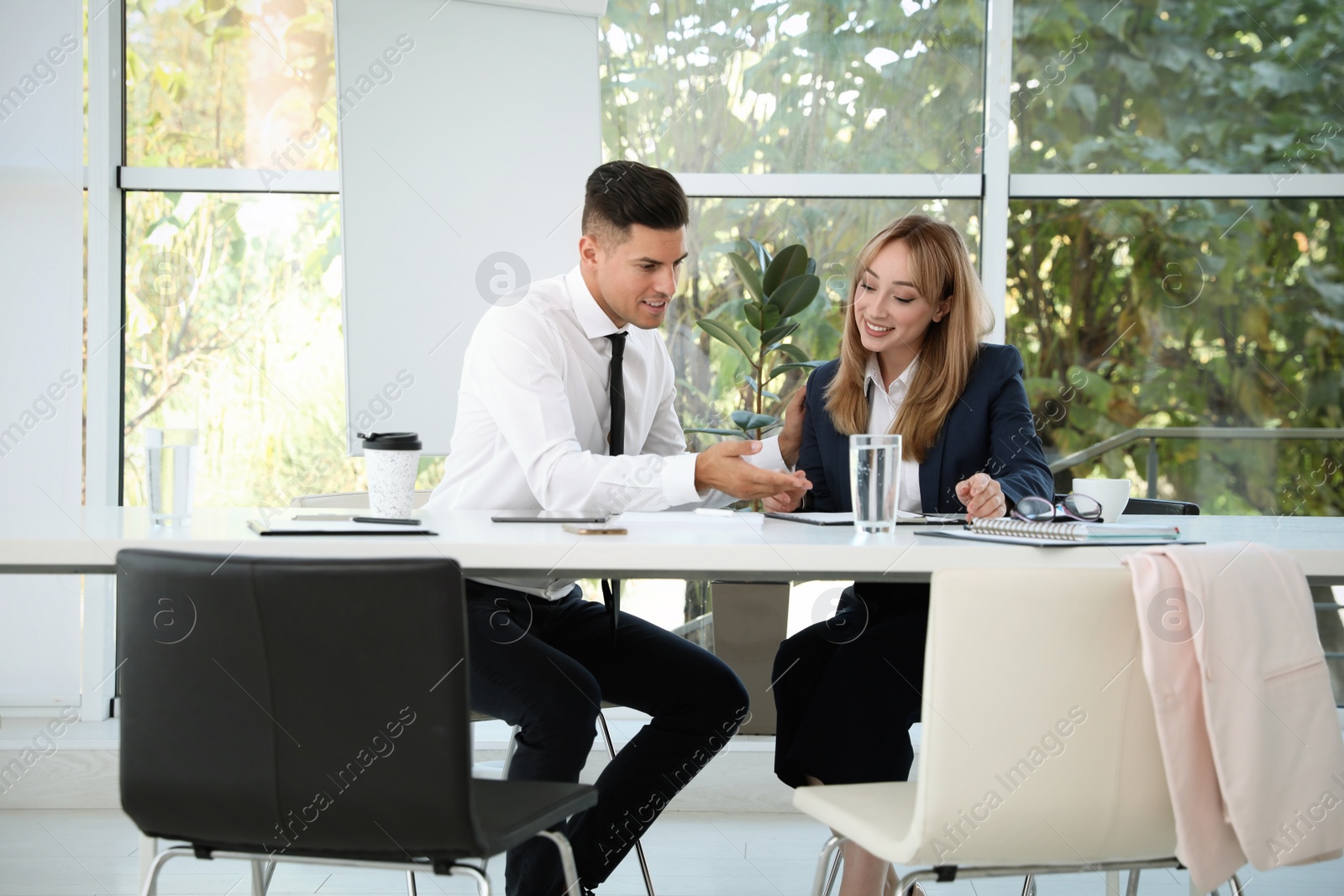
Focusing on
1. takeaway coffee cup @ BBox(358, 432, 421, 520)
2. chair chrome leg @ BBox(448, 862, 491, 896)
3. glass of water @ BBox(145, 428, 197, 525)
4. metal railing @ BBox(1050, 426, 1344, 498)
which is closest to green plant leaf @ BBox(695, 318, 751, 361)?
metal railing @ BBox(1050, 426, 1344, 498)

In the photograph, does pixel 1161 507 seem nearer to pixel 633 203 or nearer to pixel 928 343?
pixel 928 343

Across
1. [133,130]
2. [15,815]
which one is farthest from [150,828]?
[133,130]

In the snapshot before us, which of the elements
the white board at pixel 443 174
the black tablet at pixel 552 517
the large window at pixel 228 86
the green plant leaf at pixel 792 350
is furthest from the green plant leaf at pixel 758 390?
the black tablet at pixel 552 517

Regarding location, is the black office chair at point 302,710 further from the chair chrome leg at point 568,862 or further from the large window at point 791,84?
the large window at point 791,84

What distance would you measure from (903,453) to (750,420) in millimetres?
1229

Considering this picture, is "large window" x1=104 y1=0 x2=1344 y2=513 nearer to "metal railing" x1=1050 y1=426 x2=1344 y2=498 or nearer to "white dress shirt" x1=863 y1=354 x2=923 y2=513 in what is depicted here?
"metal railing" x1=1050 y1=426 x2=1344 y2=498

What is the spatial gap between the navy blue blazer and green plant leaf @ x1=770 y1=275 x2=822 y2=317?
1.16 metres


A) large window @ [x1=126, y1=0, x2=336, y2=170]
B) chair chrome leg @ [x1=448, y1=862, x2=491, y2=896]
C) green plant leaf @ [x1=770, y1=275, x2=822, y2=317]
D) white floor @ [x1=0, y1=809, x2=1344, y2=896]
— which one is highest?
large window @ [x1=126, y1=0, x2=336, y2=170]

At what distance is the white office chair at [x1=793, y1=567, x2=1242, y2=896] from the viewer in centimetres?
110

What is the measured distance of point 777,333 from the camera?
3.35m

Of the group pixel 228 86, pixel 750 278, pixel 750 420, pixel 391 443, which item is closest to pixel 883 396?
pixel 391 443

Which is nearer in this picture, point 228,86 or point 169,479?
point 169,479

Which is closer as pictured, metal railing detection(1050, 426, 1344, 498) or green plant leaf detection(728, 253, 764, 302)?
green plant leaf detection(728, 253, 764, 302)

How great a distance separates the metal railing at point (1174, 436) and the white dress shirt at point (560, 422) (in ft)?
5.81
